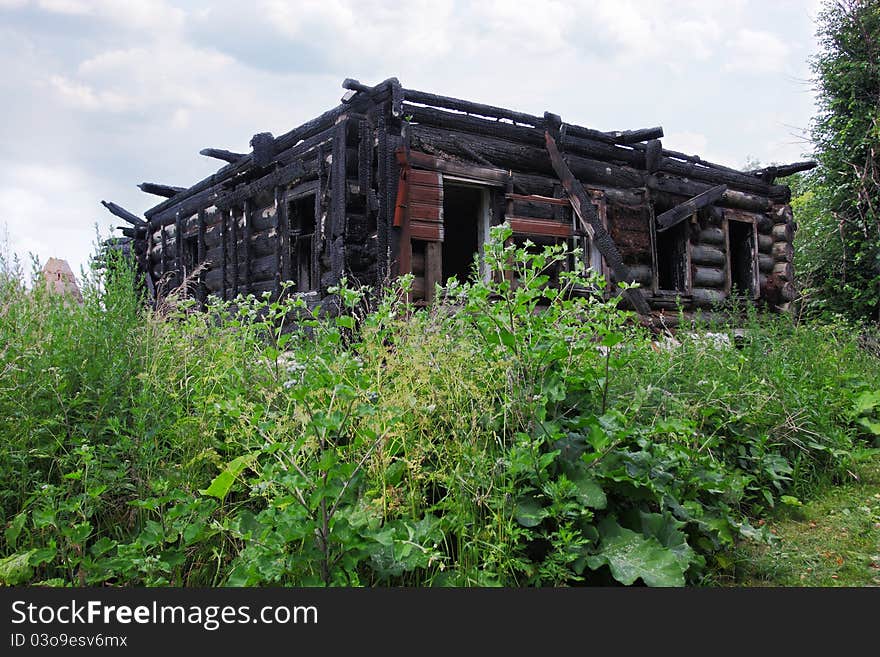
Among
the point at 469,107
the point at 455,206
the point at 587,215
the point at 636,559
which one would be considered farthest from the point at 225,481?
the point at 455,206

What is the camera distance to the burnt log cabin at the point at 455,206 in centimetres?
843

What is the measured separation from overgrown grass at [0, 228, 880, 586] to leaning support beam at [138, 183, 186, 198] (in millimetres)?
11688

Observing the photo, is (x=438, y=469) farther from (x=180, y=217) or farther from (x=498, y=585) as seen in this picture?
(x=180, y=217)

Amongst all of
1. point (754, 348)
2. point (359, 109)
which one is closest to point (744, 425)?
point (754, 348)

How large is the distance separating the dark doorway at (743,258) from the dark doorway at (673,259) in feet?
4.15

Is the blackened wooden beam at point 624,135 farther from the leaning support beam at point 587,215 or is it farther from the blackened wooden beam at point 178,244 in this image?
the blackened wooden beam at point 178,244

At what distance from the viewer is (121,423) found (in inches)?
149

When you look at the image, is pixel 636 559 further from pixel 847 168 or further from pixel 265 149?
pixel 847 168

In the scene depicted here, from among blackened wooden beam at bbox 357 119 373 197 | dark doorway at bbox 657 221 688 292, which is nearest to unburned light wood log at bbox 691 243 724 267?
dark doorway at bbox 657 221 688 292

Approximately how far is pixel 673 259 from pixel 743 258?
2135 mm

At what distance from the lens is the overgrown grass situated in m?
2.74

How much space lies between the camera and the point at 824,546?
3863 mm

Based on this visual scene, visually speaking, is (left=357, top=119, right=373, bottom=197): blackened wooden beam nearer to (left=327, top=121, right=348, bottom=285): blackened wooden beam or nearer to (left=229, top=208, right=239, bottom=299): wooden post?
(left=327, top=121, right=348, bottom=285): blackened wooden beam

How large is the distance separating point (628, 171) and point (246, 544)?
9792 mm
